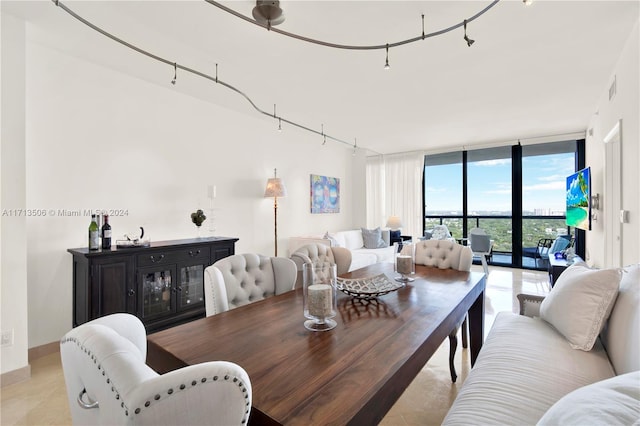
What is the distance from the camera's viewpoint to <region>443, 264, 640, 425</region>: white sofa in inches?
43.7

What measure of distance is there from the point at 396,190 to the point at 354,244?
1975mm

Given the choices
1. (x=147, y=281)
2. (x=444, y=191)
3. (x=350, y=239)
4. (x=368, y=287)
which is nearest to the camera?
(x=368, y=287)

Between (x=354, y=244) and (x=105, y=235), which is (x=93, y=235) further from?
(x=354, y=244)

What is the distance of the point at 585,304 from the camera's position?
152cm

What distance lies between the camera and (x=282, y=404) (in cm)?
77

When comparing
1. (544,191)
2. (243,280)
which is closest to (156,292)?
(243,280)

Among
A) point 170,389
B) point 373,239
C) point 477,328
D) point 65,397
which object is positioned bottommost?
point 65,397

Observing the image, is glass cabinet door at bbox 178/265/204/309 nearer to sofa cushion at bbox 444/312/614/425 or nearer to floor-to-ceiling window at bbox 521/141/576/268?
sofa cushion at bbox 444/312/614/425

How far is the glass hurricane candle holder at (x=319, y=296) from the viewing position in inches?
50.0

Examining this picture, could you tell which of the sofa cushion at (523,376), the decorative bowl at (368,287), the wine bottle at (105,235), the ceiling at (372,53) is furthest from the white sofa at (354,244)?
the sofa cushion at (523,376)

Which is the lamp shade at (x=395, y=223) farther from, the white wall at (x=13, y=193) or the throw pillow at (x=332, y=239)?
the white wall at (x=13, y=193)

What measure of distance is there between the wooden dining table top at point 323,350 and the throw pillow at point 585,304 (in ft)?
1.55

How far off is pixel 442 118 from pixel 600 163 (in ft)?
6.93

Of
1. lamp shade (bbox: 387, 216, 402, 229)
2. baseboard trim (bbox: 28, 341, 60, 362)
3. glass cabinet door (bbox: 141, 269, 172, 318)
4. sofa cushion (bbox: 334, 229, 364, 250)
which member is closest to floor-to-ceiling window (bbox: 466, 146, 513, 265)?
lamp shade (bbox: 387, 216, 402, 229)
